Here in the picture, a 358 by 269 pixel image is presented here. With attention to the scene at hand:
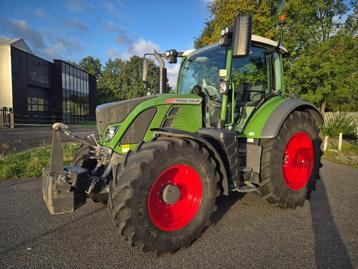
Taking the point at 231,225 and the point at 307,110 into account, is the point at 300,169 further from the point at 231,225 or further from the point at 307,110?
the point at 231,225

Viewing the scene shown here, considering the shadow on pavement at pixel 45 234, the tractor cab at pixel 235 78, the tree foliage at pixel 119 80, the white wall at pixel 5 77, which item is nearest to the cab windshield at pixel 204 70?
the tractor cab at pixel 235 78

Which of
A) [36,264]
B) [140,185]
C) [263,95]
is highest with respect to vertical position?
[263,95]

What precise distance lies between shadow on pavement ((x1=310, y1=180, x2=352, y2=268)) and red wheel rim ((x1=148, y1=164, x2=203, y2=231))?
1284 mm

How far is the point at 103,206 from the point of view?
3.88 meters

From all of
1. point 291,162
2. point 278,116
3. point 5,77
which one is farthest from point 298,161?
point 5,77

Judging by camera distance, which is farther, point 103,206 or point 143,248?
point 103,206

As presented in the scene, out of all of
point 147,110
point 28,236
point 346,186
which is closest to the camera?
point 28,236

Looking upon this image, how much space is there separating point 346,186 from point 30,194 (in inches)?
226

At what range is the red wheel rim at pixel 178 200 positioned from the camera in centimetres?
266

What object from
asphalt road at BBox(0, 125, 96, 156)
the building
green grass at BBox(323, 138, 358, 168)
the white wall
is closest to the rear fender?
green grass at BBox(323, 138, 358, 168)

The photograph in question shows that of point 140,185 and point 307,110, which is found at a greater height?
point 307,110

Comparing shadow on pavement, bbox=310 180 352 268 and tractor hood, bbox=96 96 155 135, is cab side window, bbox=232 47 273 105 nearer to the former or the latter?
tractor hood, bbox=96 96 155 135

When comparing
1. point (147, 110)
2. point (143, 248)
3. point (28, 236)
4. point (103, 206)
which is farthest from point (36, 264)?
point (147, 110)

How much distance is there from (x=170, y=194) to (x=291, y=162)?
210 cm
